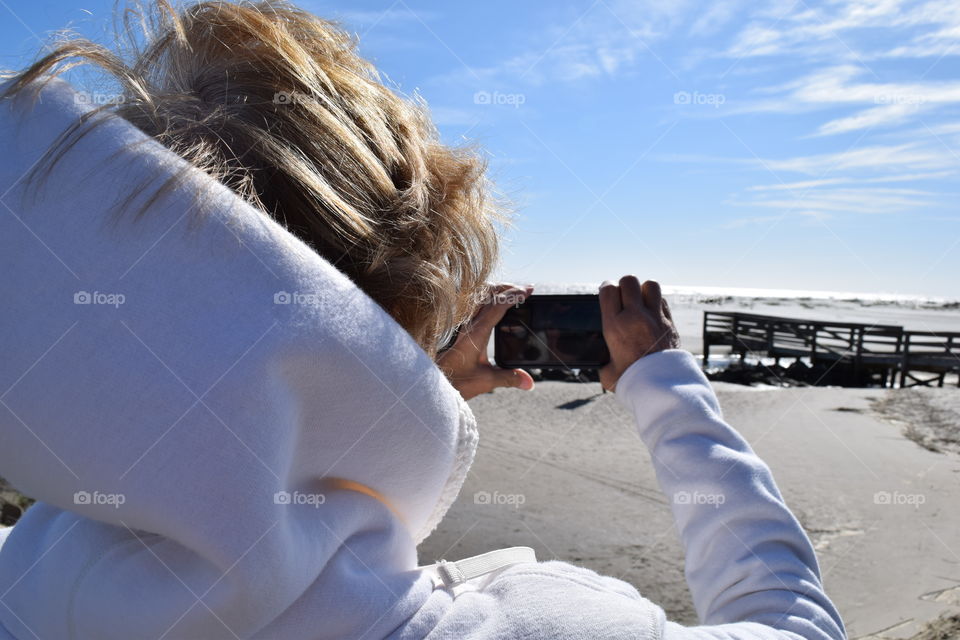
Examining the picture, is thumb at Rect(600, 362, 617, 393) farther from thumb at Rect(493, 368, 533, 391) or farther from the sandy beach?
the sandy beach

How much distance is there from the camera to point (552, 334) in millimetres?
1815

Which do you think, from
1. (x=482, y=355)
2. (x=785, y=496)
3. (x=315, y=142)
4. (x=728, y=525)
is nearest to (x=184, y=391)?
(x=315, y=142)

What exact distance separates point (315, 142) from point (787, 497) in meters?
6.52

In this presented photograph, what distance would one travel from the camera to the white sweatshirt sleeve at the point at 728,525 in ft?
3.36

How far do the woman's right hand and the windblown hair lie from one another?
55cm

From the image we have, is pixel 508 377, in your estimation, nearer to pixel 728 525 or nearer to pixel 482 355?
pixel 482 355

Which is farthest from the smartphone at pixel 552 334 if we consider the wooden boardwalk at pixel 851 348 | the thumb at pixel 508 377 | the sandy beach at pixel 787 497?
the wooden boardwalk at pixel 851 348

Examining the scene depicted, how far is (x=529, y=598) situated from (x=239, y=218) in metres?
0.52

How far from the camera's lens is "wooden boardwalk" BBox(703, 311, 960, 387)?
58.3 feet

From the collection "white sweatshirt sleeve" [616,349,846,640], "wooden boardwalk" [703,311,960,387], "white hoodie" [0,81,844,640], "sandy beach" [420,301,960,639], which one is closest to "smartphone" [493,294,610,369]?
"white sweatshirt sleeve" [616,349,846,640]

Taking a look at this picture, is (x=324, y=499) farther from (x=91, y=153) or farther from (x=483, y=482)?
(x=483, y=482)

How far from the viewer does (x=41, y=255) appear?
26.6 inches

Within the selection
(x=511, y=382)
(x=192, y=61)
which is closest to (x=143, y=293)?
(x=192, y=61)

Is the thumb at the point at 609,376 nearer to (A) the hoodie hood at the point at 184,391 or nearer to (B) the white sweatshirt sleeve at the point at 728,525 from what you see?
(B) the white sweatshirt sleeve at the point at 728,525
